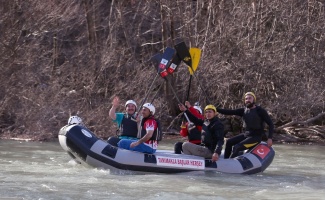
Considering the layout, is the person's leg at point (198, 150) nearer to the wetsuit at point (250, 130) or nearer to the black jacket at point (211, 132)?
the black jacket at point (211, 132)

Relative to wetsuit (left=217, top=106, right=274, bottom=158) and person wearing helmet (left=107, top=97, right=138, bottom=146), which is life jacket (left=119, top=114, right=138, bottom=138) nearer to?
person wearing helmet (left=107, top=97, right=138, bottom=146)

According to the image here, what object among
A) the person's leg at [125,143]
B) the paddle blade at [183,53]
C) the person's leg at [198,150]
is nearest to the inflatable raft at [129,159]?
the person's leg at [198,150]

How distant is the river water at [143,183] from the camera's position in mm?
9180

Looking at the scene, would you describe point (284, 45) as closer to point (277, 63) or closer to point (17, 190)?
point (277, 63)

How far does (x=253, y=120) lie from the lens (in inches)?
444

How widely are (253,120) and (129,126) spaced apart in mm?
1885

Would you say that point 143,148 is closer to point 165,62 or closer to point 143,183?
point 143,183

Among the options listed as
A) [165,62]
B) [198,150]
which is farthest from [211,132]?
[165,62]

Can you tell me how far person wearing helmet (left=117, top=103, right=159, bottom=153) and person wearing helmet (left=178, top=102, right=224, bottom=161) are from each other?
21.3 inches

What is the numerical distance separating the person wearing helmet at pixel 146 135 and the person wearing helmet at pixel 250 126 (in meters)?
1.31

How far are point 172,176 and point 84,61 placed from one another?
10422 mm

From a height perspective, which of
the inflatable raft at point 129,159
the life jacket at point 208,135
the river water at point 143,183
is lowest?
the river water at point 143,183

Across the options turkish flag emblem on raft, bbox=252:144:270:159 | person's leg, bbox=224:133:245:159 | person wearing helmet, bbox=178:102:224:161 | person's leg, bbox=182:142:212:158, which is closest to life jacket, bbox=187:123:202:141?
person wearing helmet, bbox=178:102:224:161

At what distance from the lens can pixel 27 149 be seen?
47.6ft
